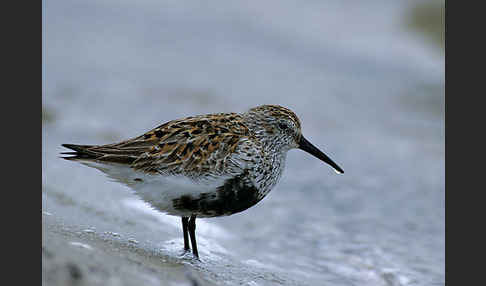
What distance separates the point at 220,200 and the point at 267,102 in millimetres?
5010

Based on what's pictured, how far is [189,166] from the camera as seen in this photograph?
14.1 feet

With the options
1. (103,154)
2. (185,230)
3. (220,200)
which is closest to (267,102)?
(185,230)

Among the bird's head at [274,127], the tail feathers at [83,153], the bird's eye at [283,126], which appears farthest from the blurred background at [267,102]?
the bird's eye at [283,126]

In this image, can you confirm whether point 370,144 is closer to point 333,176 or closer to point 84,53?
point 333,176

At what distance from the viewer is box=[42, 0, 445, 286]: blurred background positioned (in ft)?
15.9

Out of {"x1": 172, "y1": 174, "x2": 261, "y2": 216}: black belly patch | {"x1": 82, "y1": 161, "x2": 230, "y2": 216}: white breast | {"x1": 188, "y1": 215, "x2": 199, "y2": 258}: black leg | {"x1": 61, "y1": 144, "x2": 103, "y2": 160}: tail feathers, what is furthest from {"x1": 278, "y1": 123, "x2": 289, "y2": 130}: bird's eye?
{"x1": 61, "y1": 144, "x2": 103, "y2": 160}: tail feathers

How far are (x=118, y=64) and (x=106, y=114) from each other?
174 centimetres

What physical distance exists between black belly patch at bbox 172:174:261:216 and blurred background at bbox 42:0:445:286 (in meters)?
0.38

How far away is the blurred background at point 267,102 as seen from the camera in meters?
4.86

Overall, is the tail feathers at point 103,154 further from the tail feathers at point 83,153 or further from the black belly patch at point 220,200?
the black belly patch at point 220,200

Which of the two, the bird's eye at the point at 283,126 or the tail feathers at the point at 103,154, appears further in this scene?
the bird's eye at the point at 283,126

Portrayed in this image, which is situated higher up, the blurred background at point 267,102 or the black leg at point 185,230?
the blurred background at point 267,102

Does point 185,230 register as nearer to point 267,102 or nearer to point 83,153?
point 83,153

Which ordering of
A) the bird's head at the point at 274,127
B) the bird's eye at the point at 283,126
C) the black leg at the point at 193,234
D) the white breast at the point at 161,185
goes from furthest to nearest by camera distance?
the bird's eye at the point at 283,126, the bird's head at the point at 274,127, the black leg at the point at 193,234, the white breast at the point at 161,185
